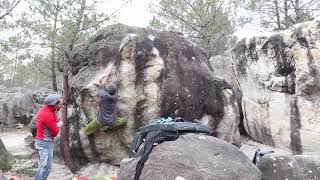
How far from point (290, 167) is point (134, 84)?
479cm

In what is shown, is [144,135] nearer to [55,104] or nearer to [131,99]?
[55,104]

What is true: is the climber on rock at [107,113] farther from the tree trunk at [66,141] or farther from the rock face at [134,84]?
the tree trunk at [66,141]

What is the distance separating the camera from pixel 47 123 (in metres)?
6.21

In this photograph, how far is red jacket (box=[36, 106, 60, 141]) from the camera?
6.22 metres

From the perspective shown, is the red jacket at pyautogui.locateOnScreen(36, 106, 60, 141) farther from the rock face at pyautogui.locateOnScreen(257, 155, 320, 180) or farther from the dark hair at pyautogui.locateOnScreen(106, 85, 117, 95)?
the rock face at pyautogui.locateOnScreen(257, 155, 320, 180)

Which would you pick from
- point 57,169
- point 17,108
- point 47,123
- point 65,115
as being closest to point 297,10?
point 65,115

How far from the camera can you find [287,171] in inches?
200

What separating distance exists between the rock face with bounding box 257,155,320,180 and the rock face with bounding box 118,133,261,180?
0.21 metres

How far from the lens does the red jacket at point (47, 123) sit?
6.22 metres

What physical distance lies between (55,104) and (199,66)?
4762mm

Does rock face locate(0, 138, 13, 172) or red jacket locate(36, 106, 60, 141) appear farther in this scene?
rock face locate(0, 138, 13, 172)

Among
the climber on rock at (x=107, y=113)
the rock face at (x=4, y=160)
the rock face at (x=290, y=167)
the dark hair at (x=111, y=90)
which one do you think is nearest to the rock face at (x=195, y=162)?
the rock face at (x=290, y=167)

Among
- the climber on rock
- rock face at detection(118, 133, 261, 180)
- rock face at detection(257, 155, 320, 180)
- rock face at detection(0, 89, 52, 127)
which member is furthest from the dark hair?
rock face at detection(0, 89, 52, 127)

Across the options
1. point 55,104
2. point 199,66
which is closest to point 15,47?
point 55,104
